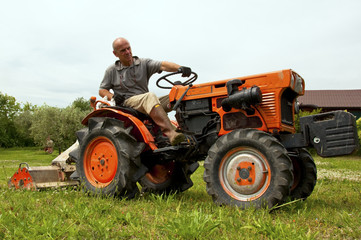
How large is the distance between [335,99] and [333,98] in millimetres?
429

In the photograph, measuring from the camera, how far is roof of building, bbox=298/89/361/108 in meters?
34.2

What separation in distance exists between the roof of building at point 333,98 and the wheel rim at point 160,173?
30.7 m

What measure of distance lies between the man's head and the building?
100 ft

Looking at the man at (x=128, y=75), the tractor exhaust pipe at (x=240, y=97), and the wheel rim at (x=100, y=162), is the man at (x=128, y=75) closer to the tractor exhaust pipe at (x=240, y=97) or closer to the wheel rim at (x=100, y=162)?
the wheel rim at (x=100, y=162)

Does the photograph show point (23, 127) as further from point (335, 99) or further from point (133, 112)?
point (133, 112)

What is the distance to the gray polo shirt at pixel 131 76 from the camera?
4898mm

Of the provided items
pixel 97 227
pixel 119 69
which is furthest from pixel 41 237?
pixel 119 69

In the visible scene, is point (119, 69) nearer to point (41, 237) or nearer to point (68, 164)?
point (68, 164)

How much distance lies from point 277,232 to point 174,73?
2.68 meters

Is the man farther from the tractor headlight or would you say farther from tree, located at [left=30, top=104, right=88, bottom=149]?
tree, located at [left=30, top=104, right=88, bottom=149]

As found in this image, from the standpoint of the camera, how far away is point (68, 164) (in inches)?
215

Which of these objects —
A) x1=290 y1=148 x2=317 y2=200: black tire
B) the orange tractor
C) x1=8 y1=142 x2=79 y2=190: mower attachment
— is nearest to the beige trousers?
the orange tractor

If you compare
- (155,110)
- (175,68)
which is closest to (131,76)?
(175,68)

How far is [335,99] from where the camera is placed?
36.2m
